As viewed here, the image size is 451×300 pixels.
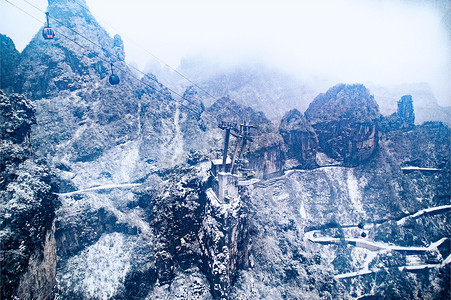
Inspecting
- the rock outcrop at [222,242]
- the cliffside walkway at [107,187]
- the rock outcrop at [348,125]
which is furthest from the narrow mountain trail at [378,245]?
the cliffside walkway at [107,187]

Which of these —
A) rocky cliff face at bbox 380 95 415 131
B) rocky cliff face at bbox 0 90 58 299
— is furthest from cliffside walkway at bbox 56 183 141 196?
rocky cliff face at bbox 380 95 415 131

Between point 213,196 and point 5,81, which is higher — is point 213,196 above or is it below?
below

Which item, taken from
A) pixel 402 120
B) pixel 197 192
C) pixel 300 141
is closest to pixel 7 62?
pixel 197 192

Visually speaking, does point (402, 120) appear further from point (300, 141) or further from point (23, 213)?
point (23, 213)

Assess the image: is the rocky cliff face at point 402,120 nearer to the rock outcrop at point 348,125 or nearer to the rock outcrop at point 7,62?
the rock outcrop at point 348,125

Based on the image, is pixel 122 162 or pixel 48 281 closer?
pixel 48 281

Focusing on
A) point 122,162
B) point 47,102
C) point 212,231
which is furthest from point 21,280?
point 47,102

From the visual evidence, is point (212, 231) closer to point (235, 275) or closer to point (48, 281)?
point (235, 275)

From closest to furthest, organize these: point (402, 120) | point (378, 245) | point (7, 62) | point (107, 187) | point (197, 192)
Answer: point (197, 192) → point (378, 245) → point (107, 187) → point (7, 62) → point (402, 120)
